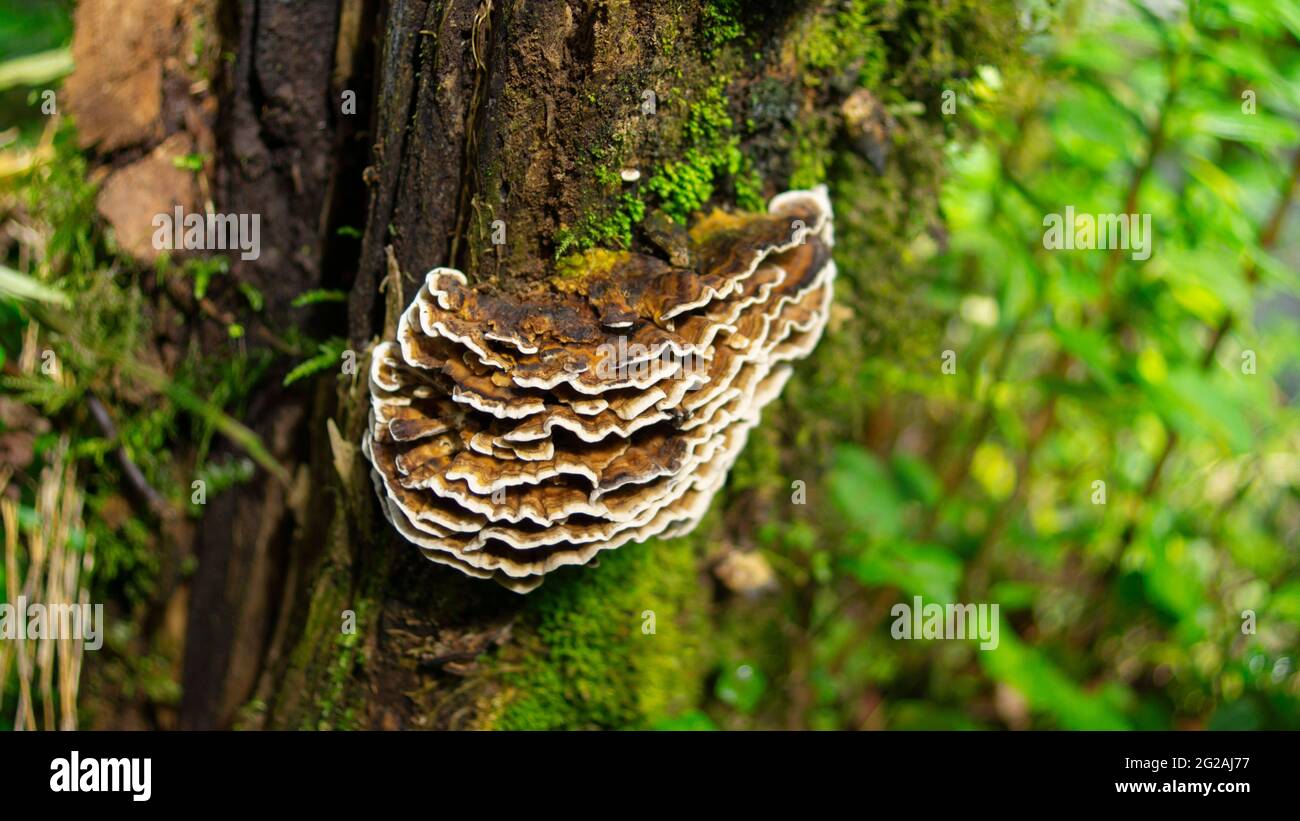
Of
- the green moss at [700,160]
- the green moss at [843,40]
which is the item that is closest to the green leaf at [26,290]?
the green moss at [700,160]

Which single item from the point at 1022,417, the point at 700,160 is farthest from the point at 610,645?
the point at 1022,417

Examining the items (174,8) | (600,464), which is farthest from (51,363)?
(600,464)

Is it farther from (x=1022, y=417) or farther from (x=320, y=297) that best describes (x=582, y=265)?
(x=1022, y=417)

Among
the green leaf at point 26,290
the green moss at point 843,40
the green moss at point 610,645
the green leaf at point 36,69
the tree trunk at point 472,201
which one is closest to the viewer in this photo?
the tree trunk at point 472,201

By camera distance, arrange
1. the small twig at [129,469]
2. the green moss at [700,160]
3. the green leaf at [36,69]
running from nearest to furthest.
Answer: the green moss at [700,160] < the small twig at [129,469] < the green leaf at [36,69]

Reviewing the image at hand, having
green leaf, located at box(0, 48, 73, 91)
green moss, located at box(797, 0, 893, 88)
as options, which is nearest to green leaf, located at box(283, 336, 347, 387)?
green moss, located at box(797, 0, 893, 88)

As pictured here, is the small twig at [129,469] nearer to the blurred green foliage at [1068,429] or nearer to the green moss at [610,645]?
the green moss at [610,645]
